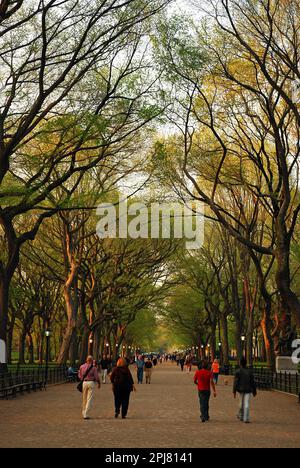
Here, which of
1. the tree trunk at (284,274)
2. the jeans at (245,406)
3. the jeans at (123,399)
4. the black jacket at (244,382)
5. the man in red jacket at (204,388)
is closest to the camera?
the black jacket at (244,382)

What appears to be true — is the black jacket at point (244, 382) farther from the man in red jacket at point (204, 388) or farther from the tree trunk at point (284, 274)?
the tree trunk at point (284, 274)

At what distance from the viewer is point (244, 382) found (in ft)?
53.0

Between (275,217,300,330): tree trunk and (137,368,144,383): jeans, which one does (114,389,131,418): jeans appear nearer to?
(275,217,300,330): tree trunk

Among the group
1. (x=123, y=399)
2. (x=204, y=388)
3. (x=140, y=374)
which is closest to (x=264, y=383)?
(x=140, y=374)

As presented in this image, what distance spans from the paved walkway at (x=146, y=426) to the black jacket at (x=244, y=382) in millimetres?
774

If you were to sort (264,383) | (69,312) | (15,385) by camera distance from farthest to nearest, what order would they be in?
(69,312) < (264,383) < (15,385)

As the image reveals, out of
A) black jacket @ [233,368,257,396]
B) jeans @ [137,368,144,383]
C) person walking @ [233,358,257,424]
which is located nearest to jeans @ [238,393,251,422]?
person walking @ [233,358,257,424]

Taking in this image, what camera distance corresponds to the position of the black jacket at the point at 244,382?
16.1 meters

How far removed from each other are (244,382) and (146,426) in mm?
2634

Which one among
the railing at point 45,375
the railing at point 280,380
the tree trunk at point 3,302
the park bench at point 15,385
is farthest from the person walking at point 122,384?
the railing at point 280,380

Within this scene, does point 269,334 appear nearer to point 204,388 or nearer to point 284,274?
point 284,274

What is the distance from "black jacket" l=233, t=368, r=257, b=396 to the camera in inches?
632

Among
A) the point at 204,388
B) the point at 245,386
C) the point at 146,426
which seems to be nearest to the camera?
the point at 146,426
